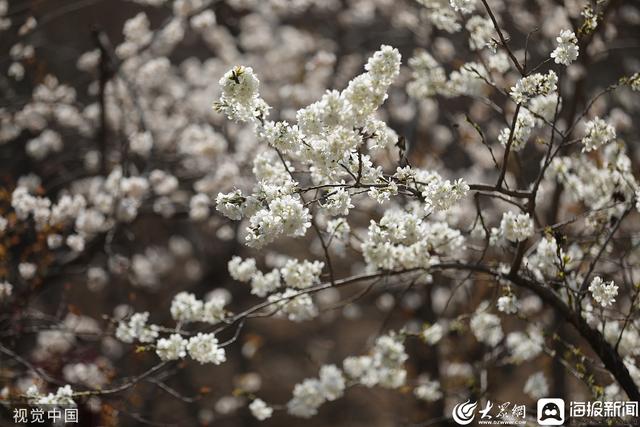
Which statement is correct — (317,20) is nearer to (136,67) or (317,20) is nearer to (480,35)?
(136,67)

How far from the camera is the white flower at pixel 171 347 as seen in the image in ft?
9.70

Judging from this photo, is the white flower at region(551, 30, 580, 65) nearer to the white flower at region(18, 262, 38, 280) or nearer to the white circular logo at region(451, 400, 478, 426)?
the white circular logo at region(451, 400, 478, 426)

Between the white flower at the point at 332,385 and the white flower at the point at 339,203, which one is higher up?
the white flower at the point at 339,203

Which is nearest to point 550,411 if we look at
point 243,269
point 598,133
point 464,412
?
point 464,412

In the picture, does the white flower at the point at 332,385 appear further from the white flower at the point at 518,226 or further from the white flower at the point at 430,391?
the white flower at the point at 518,226

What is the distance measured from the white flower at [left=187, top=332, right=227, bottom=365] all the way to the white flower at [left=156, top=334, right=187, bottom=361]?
0.15ft

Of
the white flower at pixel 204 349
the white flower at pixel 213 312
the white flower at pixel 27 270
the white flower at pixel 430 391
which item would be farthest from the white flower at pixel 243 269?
the white flower at pixel 27 270

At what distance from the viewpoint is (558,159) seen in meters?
3.89

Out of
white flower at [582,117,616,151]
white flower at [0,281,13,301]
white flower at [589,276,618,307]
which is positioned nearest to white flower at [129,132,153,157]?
white flower at [0,281,13,301]

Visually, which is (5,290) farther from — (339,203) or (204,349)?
(339,203)

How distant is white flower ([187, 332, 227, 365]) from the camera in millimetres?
2943

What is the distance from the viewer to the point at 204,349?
296 cm

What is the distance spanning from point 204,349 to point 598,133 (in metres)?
2.02

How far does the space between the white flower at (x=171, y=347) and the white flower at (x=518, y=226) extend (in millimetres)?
1568
